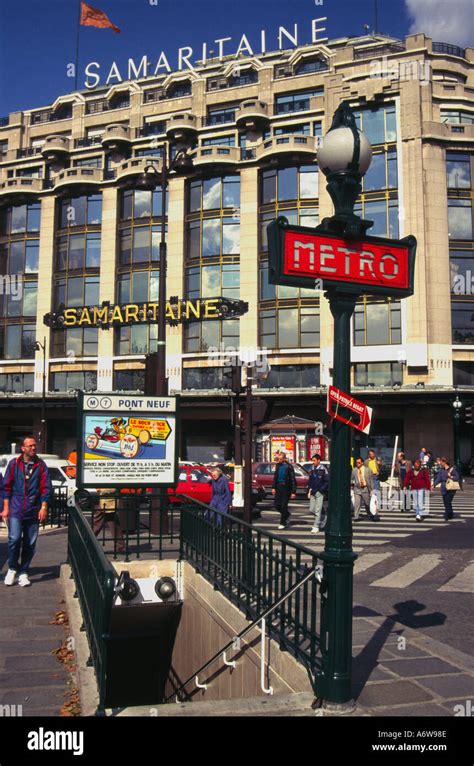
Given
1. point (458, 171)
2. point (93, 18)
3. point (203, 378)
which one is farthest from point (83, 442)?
point (93, 18)

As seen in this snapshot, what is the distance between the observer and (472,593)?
28.9 feet

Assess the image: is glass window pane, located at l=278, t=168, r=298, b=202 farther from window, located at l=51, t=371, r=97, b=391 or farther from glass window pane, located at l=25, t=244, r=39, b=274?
glass window pane, located at l=25, t=244, r=39, b=274

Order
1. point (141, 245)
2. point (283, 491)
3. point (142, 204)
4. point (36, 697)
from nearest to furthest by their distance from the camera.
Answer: point (36, 697) < point (283, 491) < point (141, 245) < point (142, 204)

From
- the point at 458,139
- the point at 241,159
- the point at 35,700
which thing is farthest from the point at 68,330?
the point at 35,700

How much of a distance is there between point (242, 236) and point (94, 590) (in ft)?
133

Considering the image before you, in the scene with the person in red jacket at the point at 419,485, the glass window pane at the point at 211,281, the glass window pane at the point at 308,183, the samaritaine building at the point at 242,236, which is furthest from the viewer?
the glass window pane at the point at 211,281

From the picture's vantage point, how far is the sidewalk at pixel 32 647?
5227 mm

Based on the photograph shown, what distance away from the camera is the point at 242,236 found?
147ft

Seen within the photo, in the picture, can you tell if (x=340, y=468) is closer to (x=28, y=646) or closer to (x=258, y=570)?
(x=258, y=570)

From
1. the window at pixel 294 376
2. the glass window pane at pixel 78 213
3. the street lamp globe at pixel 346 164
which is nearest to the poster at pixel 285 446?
the window at pixel 294 376

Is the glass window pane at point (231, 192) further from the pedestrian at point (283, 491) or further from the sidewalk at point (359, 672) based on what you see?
the sidewalk at point (359, 672)

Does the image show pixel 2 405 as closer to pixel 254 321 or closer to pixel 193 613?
pixel 254 321

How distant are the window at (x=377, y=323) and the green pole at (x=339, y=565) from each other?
118 ft

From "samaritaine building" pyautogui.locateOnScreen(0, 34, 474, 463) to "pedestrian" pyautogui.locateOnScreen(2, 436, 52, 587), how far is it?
2934 cm
